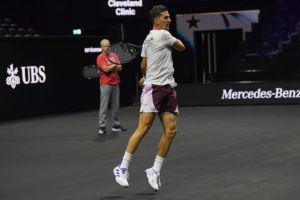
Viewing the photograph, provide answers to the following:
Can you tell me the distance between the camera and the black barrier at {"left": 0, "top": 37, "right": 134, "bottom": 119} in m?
15.9

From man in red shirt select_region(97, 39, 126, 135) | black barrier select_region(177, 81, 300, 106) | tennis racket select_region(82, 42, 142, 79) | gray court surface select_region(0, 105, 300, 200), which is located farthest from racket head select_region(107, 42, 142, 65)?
black barrier select_region(177, 81, 300, 106)

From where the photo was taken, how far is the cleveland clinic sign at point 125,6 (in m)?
17.7

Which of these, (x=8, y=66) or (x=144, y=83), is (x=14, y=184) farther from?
(x=8, y=66)

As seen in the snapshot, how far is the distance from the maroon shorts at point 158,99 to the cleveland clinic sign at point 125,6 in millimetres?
11350

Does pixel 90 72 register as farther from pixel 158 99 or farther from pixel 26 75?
pixel 158 99

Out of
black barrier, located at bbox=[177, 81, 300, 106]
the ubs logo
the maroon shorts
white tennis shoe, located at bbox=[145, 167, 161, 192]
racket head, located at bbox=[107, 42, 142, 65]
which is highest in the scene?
racket head, located at bbox=[107, 42, 142, 65]

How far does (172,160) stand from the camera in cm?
853

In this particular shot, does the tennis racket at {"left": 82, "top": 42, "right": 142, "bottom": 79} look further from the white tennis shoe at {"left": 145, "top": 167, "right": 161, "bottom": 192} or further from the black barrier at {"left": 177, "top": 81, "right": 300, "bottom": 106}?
the black barrier at {"left": 177, "top": 81, "right": 300, "bottom": 106}

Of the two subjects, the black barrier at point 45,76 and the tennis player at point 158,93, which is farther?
the black barrier at point 45,76

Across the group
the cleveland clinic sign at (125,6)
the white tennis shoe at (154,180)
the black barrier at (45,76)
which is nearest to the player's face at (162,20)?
the white tennis shoe at (154,180)

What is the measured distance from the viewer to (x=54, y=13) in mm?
23312

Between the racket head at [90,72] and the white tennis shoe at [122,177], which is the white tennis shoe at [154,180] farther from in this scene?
the racket head at [90,72]

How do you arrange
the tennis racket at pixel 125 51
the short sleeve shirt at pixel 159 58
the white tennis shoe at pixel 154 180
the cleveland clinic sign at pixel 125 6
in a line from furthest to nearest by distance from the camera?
the cleveland clinic sign at pixel 125 6 → the tennis racket at pixel 125 51 → the short sleeve shirt at pixel 159 58 → the white tennis shoe at pixel 154 180

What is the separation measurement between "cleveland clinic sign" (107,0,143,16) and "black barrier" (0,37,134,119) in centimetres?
111
